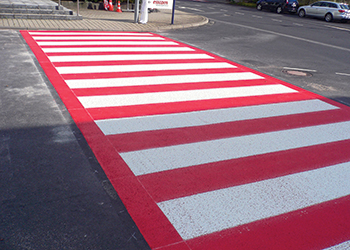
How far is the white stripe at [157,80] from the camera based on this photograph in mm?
6871

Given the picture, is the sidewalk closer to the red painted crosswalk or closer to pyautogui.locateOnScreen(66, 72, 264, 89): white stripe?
the red painted crosswalk

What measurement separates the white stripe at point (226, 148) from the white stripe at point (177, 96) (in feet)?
5.79

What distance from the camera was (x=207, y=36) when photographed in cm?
1441

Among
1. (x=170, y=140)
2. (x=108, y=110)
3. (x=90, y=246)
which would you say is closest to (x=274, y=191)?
(x=170, y=140)

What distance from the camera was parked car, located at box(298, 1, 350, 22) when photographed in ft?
89.4

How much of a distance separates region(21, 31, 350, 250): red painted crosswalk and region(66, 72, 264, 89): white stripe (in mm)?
29

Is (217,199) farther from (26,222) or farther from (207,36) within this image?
(207,36)

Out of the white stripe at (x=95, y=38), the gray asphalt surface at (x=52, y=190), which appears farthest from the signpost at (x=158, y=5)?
the gray asphalt surface at (x=52, y=190)

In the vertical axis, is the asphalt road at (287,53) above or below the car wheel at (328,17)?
below

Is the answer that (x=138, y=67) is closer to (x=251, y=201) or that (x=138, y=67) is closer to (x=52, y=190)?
(x=52, y=190)

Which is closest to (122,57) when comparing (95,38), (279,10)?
(95,38)

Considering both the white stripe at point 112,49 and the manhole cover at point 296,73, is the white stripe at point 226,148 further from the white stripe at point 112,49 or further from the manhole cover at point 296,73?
the white stripe at point 112,49

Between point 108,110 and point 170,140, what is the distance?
1432 mm

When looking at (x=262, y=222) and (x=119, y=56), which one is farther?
(x=119, y=56)
